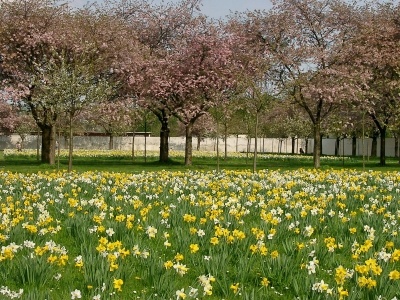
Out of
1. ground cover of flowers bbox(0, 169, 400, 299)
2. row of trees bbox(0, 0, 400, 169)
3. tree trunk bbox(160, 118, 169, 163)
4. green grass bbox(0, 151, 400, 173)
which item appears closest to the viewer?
ground cover of flowers bbox(0, 169, 400, 299)

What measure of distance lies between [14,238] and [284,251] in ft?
10.2

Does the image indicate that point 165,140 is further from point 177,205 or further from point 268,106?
point 177,205

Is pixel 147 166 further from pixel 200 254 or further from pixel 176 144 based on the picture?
pixel 176 144

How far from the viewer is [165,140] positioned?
3070cm

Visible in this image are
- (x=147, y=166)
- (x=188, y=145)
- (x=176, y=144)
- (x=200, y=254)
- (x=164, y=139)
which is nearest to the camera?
(x=200, y=254)

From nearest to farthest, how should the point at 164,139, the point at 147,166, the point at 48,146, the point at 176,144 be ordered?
the point at 147,166, the point at 48,146, the point at 164,139, the point at 176,144

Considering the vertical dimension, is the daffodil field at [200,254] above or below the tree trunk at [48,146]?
below

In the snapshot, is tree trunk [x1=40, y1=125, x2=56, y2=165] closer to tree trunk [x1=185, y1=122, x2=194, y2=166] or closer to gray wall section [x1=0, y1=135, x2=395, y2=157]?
tree trunk [x1=185, y1=122, x2=194, y2=166]

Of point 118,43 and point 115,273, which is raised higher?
point 118,43

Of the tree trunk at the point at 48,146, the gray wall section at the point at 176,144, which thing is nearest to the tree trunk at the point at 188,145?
the tree trunk at the point at 48,146

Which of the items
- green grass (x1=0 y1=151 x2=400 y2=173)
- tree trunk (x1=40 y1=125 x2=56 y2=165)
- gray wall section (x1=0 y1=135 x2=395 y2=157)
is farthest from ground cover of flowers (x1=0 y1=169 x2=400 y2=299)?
gray wall section (x1=0 y1=135 x2=395 y2=157)

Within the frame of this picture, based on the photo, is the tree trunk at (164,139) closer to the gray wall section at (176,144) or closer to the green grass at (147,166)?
the green grass at (147,166)

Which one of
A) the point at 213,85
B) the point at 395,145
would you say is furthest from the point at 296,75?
the point at 395,145

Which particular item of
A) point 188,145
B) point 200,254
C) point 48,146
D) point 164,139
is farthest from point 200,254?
point 164,139
